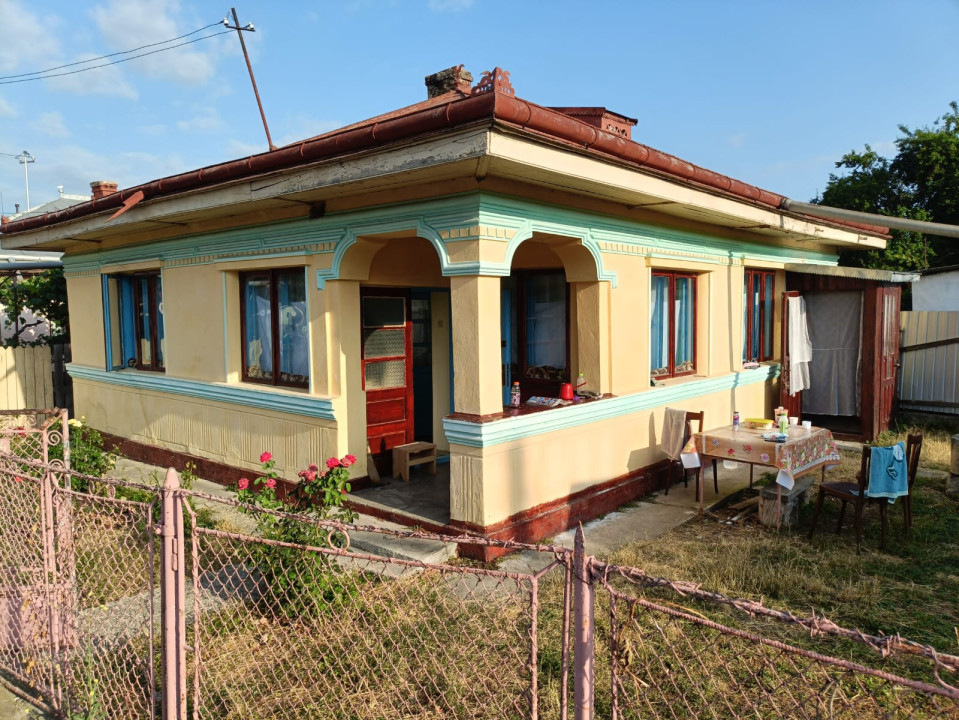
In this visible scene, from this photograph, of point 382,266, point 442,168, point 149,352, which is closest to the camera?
point 442,168

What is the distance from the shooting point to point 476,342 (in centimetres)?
544

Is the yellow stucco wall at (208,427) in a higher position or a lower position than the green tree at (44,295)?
lower

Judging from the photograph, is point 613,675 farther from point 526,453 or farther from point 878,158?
point 878,158

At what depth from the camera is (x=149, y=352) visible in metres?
9.56

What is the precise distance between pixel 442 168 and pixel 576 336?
310 centimetres

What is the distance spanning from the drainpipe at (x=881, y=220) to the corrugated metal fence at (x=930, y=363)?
14.0ft

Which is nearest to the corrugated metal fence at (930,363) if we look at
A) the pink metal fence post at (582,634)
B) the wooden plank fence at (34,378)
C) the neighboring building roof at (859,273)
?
the neighboring building roof at (859,273)

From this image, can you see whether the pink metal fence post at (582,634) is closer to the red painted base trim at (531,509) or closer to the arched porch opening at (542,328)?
the red painted base trim at (531,509)

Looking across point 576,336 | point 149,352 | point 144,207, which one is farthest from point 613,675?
point 149,352

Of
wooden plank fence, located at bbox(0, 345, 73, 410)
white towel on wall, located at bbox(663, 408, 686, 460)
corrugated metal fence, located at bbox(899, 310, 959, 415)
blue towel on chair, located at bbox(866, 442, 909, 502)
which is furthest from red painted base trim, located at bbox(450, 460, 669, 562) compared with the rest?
wooden plank fence, located at bbox(0, 345, 73, 410)

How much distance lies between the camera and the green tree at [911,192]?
16031 millimetres

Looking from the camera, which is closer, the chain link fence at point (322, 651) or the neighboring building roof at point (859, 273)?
the chain link fence at point (322, 651)

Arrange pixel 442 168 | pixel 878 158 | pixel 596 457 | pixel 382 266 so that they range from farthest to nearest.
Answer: pixel 878 158 → pixel 382 266 → pixel 596 457 → pixel 442 168

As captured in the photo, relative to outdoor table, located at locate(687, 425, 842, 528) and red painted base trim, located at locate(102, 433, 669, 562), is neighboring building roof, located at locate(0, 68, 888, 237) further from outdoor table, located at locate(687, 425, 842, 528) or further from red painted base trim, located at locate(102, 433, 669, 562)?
red painted base trim, located at locate(102, 433, 669, 562)
